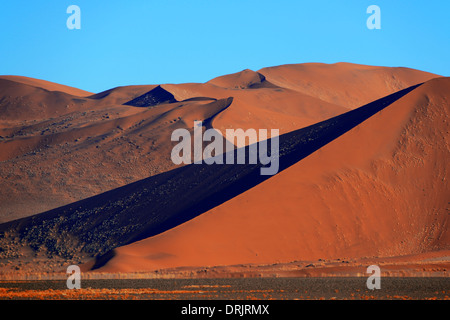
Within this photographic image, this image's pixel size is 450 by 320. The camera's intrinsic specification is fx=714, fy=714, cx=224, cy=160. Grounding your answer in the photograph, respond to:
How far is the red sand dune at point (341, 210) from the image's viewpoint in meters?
45.7

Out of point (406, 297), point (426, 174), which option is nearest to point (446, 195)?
point (426, 174)

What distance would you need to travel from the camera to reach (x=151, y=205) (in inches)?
2376

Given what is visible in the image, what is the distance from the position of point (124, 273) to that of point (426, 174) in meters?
23.8

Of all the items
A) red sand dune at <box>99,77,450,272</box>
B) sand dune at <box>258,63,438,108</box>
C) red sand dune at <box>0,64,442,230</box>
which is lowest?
red sand dune at <box>99,77,450,272</box>

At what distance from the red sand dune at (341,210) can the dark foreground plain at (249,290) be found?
368 inches

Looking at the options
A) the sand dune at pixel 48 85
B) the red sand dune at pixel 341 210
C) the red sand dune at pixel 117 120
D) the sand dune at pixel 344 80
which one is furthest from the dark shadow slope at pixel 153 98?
the red sand dune at pixel 341 210

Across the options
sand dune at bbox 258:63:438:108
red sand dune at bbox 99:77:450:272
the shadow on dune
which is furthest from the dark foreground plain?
sand dune at bbox 258:63:438:108

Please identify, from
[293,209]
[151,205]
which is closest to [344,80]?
[151,205]

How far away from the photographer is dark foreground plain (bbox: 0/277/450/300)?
25.9 m

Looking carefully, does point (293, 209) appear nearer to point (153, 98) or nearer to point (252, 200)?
point (252, 200)

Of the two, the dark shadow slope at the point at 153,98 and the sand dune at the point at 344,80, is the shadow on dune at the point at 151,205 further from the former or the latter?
the sand dune at the point at 344,80

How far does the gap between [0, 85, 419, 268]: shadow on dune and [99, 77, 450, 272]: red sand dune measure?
8.57 feet

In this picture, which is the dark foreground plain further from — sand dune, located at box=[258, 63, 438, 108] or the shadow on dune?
sand dune, located at box=[258, 63, 438, 108]

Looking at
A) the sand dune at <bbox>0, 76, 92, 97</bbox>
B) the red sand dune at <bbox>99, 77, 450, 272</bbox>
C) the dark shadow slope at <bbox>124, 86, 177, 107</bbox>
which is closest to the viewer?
the red sand dune at <bbox>99, 77, 450, 272</bbox>
